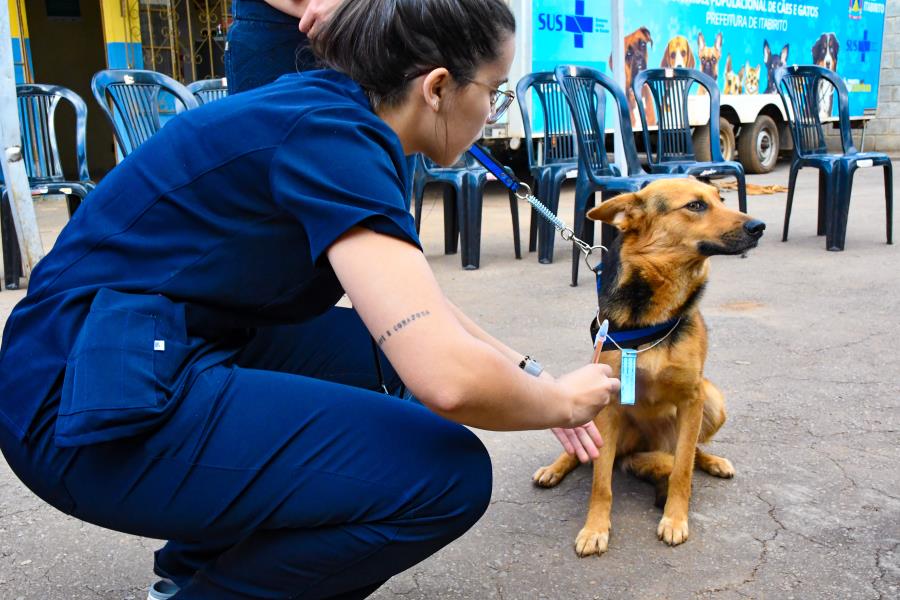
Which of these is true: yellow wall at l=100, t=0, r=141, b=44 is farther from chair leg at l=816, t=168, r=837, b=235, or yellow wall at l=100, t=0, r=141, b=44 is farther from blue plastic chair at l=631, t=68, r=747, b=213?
chair leg at l=816, t=168, r=837, b=235

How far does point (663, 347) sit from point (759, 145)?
36.9 ft

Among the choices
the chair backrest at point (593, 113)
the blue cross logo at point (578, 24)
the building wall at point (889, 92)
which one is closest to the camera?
the chair backrest at point (593, 113)

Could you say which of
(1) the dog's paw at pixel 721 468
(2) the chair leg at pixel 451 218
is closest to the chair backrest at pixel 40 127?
(2) the chair leg at pixel 451 218

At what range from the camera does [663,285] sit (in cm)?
276

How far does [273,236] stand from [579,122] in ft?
15.9

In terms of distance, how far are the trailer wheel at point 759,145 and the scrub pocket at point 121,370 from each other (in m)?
12.3

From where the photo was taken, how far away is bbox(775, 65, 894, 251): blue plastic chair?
6.75 meters

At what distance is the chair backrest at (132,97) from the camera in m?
5.82

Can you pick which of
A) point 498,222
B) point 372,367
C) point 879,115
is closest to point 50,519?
point 372,367

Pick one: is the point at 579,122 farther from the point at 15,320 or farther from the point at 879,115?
the point at 879,115

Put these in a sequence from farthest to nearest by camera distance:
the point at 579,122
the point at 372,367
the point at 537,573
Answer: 1. the point at 579,122
2. the point at 537,573
3. the point at 372,367

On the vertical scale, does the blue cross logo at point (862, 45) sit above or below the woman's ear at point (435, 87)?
above

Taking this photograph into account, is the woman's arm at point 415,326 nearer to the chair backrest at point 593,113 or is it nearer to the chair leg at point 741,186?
the chair backrest at point 593,113

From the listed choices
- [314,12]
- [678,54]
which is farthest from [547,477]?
[678,54]
